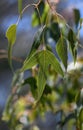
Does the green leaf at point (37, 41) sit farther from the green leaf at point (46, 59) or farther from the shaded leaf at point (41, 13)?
the shaded leaf at point (41, 13)

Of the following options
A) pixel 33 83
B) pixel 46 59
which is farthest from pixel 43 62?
pixel 33 83

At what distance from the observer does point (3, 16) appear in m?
2.68

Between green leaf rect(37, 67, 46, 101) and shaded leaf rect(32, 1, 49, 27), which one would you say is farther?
Answer: shaded leaf rect(32, 1, 49, 27)

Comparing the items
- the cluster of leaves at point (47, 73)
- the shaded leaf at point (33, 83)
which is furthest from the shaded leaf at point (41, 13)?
the shaded leaf at point (33, 83)

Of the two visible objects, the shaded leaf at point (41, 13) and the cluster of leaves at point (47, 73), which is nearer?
the cluster of leaves at point (47, 73)

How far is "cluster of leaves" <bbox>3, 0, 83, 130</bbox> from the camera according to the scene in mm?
845

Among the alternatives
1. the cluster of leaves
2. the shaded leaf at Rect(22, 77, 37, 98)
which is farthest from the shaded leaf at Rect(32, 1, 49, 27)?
the shaded leaf at Rect(22, 77, 37, 98)

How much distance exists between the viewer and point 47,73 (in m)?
0.89

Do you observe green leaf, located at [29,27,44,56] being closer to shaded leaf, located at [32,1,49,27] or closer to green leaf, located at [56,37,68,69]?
green leaf, located at [56,37,68,69]

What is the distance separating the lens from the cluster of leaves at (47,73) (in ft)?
2.77

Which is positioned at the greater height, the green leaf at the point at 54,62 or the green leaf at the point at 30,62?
the green leaf at the point at 30,62

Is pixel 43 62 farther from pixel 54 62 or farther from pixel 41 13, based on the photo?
pixel 41 13

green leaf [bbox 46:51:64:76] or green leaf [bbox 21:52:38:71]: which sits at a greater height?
green leaf [bbox 21:52:38:71]

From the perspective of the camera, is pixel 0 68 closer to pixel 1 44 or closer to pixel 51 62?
pixel 1 44
